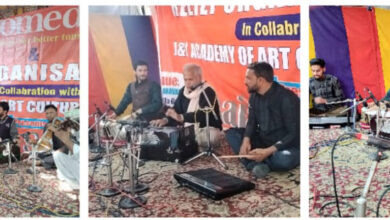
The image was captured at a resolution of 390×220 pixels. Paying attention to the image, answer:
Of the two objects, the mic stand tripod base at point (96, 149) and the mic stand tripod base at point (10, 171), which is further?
the mic stand tripod base at point (10, 171)

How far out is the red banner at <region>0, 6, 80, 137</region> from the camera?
8.85 ft

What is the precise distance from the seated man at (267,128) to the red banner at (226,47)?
6cm

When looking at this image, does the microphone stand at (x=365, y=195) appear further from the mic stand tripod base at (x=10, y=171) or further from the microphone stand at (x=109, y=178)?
the mic stand tripod base at (x=10, y=171)

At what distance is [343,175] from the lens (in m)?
2.57

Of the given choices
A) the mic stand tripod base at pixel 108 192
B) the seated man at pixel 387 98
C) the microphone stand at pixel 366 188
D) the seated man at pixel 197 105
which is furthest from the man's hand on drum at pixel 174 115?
the seated man at pixel 387 98

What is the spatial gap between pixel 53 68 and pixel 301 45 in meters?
1.86

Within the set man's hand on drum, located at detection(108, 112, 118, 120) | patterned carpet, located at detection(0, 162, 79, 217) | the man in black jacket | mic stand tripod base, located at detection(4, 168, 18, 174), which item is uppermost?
man's hand on drum, located at detection(108, 112, 118, 120)

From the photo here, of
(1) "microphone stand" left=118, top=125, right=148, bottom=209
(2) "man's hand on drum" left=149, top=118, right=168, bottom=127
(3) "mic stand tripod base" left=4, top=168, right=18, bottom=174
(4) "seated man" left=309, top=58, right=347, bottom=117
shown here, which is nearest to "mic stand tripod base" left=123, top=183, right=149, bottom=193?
(1) "microphone stand" left=118, top=125, right=148, bottom=209

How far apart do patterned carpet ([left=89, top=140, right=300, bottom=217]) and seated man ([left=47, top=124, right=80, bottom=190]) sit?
0.47 ft

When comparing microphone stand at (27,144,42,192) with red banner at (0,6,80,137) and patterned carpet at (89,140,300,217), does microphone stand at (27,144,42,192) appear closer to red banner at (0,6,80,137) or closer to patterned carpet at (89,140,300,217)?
red banner at (0,6,80,137)

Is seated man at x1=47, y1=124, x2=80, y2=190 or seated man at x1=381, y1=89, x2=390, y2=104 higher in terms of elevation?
seated man at x1=381, y1=89, x2=390, y2=104

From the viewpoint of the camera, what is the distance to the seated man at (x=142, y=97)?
268cm

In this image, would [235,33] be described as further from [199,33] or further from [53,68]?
[53,68]

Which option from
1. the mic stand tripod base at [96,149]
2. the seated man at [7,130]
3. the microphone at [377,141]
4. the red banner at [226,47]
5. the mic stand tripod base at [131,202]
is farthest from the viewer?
the seated man at [7,130]
